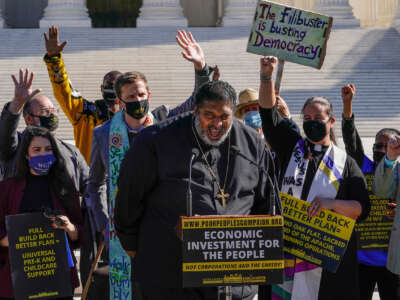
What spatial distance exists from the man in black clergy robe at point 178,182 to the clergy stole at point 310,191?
695mm

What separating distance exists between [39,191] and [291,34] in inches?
114

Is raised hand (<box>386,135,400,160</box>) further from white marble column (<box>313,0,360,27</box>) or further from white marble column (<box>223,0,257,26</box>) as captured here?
white marble column (<box>223,0,257,26</box>)

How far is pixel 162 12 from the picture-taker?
76.6 ft

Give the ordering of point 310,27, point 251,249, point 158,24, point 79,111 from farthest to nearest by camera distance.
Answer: point 158,24
point 310,27
point 79,111
point 251,249

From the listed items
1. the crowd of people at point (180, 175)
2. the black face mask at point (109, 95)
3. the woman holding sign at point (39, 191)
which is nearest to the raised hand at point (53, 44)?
the crowd of people at point (180, 175)

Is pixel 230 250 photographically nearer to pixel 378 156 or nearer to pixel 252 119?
pixel 252 119

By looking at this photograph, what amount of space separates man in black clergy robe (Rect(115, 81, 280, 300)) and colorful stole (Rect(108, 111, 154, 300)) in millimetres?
741

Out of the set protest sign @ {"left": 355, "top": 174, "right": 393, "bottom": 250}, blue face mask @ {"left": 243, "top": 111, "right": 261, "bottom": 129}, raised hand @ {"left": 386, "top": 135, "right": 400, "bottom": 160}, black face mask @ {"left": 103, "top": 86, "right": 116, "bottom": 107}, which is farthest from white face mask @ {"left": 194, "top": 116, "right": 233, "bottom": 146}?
black face mask @ {"left": 103, "top": 86, "right": 116, "bottom": 107}

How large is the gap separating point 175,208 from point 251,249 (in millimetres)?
447

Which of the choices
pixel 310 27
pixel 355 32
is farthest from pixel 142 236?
pixel 355 32

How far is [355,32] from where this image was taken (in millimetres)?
20000

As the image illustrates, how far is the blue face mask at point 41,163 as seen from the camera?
426 centimetres

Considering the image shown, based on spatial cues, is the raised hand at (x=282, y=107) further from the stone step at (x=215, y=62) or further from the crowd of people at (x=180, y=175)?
the stone step at (x=215, y=62)

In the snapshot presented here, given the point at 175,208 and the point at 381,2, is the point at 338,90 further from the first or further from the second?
the point at 381,2
